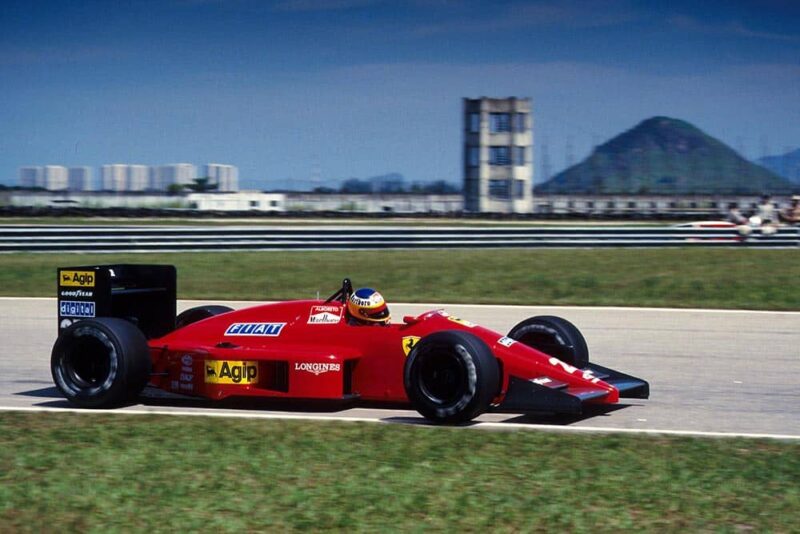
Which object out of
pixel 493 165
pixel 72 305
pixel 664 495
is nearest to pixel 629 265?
pixel 72 305

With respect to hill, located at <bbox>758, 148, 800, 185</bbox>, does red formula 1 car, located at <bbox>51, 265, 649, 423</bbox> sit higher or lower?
lower

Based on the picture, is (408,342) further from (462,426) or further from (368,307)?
(462,426)

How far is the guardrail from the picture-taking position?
76.8 ft

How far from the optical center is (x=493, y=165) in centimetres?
6650

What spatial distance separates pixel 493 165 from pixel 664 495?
61179mm

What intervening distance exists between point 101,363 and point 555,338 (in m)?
3.58

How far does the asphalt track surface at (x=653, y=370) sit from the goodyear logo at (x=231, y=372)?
24 centimetres

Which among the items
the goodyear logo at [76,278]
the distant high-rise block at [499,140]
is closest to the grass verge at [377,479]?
the goodyear logo at [76,278]

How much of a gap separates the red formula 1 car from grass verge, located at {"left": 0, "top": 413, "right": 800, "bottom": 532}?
0.46m

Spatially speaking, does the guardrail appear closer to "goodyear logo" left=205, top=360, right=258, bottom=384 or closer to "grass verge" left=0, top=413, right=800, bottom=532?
"goodyear logo" left=205, top=360, right=258, bottom=384

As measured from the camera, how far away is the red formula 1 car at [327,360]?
7.86m

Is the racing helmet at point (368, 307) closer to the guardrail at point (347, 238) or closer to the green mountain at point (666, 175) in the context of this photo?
the guardrail at point (347, 238)

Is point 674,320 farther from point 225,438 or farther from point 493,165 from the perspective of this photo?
point 493,165

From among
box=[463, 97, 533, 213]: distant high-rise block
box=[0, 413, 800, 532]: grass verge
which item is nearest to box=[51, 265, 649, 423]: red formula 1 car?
box=[0, 413, 800, 532]: grass verge
